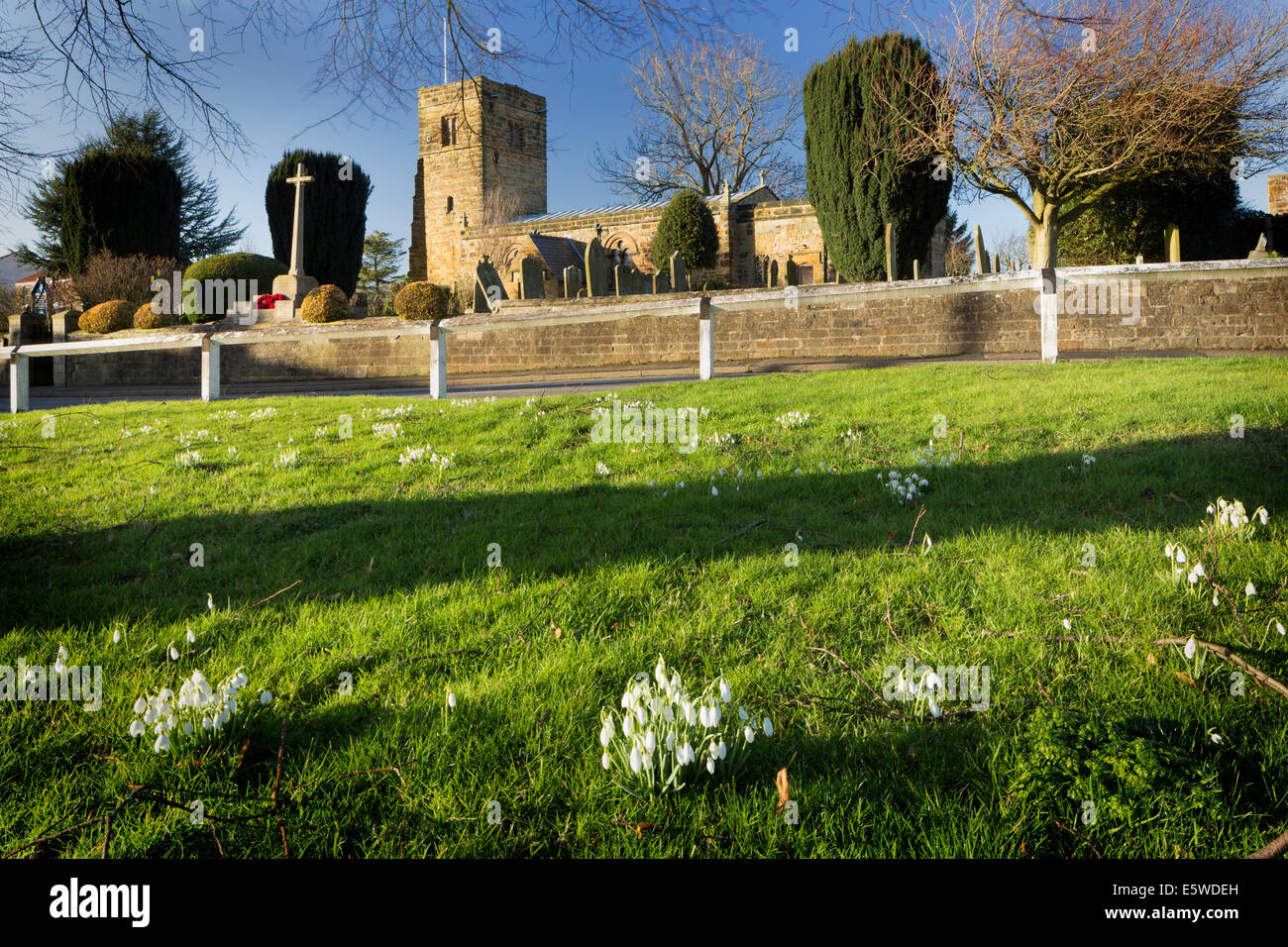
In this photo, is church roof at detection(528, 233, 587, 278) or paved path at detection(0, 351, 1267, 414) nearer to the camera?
paved path at detection(0, 351, 1267, 414)

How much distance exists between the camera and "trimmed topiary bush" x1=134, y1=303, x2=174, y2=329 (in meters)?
23.0

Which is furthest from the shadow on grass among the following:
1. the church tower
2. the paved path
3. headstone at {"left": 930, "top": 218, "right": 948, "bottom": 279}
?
the church tower

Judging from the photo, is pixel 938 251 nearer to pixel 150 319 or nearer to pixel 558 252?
pixel 558 252

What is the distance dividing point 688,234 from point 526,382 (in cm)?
2256

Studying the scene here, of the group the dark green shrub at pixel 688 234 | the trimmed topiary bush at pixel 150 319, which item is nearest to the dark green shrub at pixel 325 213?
the dark green shrub at pixel 688 234

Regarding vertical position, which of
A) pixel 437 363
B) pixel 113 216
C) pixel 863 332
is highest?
pixel 113 216

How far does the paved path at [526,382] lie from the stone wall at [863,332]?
24.1 inches

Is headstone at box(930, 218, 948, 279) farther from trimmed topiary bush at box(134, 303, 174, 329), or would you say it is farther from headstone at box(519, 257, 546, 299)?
trimmed topiary bush at box(134, 303, 174, 329)

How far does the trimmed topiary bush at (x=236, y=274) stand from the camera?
32031 millimetres

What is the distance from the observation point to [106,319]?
2311 cm

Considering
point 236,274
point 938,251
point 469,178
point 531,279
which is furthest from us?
point 469,178

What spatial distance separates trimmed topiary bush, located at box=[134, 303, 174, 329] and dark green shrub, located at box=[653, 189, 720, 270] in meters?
19.5

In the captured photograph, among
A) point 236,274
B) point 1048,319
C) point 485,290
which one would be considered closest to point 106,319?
point 485,290
